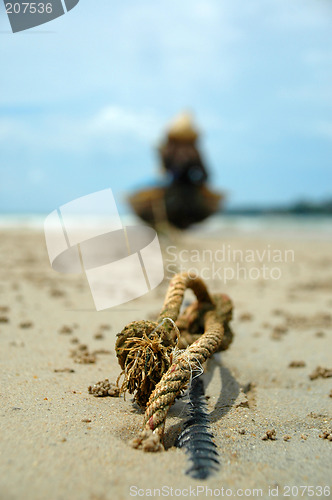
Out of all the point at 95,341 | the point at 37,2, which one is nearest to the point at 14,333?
A: the point at 95,341

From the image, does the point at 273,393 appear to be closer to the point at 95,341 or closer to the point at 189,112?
the point at 95,341

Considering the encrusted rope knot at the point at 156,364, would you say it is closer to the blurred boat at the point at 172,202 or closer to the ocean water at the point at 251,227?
the blurred boat at the point at 172,202

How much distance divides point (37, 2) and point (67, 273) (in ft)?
12.6

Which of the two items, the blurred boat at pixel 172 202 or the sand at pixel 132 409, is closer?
the sand at pixel 132 409

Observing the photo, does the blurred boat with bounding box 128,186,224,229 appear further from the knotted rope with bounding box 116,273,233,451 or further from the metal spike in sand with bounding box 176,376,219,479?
the metal spike in sand with bounding box 176,376,219,479

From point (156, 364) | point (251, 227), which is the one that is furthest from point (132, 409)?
point (251, 227)

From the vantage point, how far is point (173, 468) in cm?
144

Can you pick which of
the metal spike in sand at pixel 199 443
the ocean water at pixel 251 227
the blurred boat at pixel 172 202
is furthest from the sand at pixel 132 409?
the ocean water at pixel 251 227

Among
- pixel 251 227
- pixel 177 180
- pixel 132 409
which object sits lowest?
pixel 251 227

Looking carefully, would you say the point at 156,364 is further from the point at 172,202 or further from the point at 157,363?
the point at 172,202

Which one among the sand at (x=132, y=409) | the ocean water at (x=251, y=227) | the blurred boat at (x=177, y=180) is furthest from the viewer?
the ocean water at (x=251, y=227)

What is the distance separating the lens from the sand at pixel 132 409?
1373mm

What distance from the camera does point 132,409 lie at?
6.44 ft

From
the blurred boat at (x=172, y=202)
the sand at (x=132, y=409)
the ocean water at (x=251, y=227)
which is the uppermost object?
the sand at (x=132, y=409)
